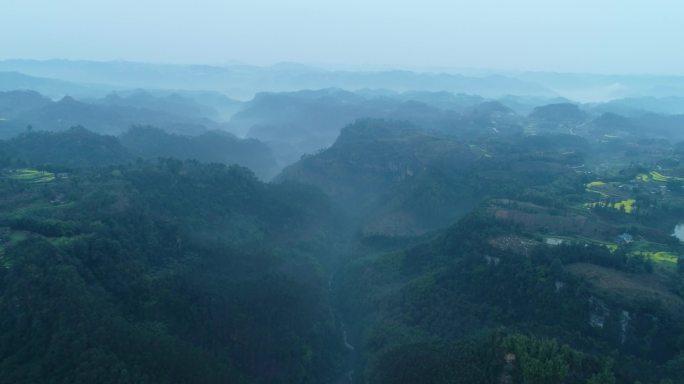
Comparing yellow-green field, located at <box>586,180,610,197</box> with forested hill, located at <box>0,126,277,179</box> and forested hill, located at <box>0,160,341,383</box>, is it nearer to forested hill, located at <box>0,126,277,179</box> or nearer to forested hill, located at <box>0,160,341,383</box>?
forested hill, located at <box>0,160,341,383</box>

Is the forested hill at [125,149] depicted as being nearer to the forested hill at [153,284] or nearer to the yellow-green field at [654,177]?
the forested hill at [153,284]

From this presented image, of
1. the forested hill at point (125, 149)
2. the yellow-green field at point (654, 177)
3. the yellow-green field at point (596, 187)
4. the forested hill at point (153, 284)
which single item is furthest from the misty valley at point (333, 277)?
the forested hill at point (125, 149)

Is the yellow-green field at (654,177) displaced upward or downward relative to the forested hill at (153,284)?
upward

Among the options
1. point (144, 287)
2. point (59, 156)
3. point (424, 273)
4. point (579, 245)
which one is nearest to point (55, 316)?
point (144, 287)

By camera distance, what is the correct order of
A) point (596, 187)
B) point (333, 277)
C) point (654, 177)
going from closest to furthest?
point (333, 277), point (596, 187), point (654, 177)

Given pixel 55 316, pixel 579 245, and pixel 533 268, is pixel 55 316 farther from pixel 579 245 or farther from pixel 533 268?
pixel 579 245

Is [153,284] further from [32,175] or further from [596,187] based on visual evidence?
[596,187]

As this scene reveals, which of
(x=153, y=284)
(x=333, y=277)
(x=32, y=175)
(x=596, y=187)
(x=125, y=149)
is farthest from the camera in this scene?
(x=125, y=149)

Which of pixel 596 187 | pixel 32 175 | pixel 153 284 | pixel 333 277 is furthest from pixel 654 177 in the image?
pixel 32 175

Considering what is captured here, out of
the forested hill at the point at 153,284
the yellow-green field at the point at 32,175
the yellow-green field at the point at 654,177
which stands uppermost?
the yellow-green field at the point at 654,177
